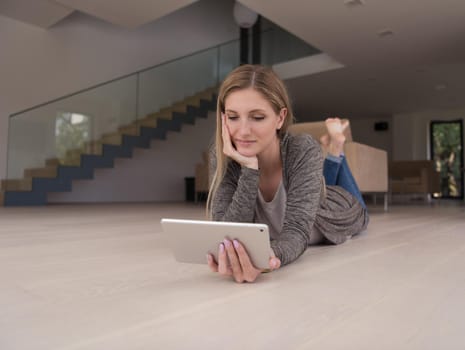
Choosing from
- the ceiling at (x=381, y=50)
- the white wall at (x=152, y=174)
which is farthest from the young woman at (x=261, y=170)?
the white wall at (x=152, y=174)

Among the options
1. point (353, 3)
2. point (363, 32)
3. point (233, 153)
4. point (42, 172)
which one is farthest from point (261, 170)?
point (363, 32)

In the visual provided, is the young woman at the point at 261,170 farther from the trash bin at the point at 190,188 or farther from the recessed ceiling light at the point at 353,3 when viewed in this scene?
the trash bin at the point at 190,188

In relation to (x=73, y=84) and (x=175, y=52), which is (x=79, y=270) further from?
(x=175, y=52)

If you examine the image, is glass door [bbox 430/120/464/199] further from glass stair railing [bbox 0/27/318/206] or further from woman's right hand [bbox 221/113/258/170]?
woman's right hand [bbox 221/113/258/170]

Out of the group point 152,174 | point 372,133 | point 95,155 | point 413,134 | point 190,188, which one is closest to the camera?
point 95,155

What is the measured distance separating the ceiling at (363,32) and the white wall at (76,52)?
353 millimetres

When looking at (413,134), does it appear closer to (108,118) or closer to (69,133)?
(108,118)

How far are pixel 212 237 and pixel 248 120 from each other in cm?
34

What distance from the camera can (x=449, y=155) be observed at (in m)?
10.2

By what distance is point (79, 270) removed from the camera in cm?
113

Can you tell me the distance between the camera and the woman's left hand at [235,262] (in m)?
0.87

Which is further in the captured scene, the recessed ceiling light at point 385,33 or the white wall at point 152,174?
the white wall at point 152,174

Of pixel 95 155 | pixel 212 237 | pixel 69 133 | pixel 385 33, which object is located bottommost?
pixel 212 237

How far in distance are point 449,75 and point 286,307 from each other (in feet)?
25.4
